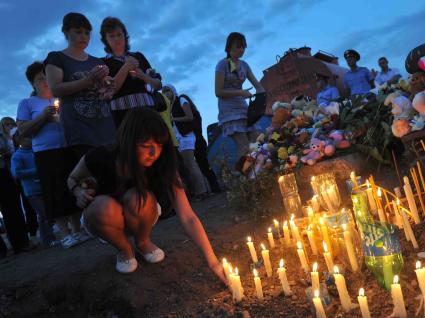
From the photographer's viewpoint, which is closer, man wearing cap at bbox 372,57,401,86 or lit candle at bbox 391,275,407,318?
lit candle at bbox 391,275,407,318

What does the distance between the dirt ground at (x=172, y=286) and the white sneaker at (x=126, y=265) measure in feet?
0.14

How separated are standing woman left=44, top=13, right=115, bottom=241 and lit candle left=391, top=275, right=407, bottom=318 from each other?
2.66 metres

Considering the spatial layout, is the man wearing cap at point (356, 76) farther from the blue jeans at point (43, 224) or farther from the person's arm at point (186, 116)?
the blue jeans at point (43, 224)

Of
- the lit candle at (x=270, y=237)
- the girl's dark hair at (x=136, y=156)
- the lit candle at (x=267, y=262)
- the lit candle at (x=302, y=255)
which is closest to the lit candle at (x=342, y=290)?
the lit candle at (x=302, y=255)

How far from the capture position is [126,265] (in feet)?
10.5

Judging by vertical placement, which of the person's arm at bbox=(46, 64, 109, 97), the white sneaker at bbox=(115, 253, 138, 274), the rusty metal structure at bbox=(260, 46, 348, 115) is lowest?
the white sneaker at bbox=(115, 253, 138, 274)

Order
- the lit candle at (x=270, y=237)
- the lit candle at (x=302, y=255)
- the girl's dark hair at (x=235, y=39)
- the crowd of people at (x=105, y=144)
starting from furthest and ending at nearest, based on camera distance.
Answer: the girl's dark hair at (x=235, y=39)
the lit candle at (x=270, y=237)
the crowd of people at (x=105, y=144)
the lit candle at (x=302, y=255)

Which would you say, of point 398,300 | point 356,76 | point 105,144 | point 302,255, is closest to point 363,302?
point 398,300

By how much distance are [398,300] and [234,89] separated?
367 cm

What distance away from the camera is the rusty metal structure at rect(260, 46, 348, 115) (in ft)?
39.1

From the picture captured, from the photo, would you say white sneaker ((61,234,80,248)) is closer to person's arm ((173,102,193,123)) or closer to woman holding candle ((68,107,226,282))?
woman holding candle ((68,107,226,282))

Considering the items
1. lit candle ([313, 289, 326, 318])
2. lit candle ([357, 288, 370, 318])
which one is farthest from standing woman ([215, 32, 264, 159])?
lit candle ([357, 288, 370, 318])

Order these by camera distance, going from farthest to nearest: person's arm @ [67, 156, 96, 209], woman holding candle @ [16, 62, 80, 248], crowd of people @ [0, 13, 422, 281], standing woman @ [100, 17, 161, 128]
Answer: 1. woman holding candle @ [16, 62, 80, 248]
2. standing woman @ [100, 17, 161, 128]
3. person's arm @ [67, 156, 96, 209]
4. crowd of people @ [0, 13, 422, 281]

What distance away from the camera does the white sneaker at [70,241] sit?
14.5 ft
